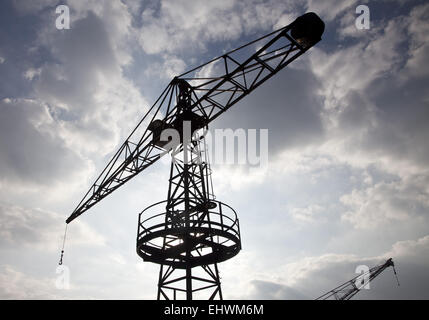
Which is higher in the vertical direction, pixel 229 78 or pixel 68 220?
pixel 229 78

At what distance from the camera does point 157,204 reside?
13.6 meters

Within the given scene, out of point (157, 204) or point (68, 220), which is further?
point (68, 220)
